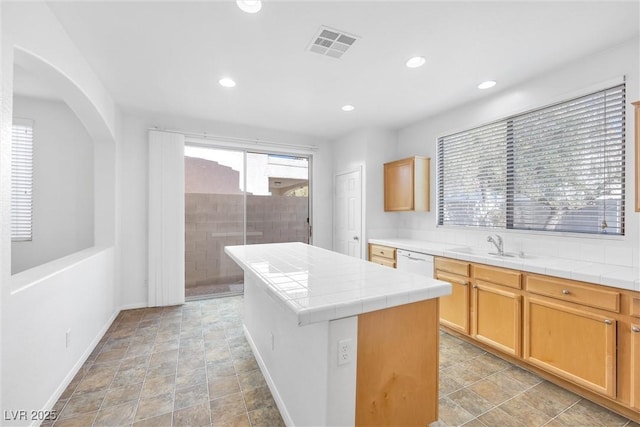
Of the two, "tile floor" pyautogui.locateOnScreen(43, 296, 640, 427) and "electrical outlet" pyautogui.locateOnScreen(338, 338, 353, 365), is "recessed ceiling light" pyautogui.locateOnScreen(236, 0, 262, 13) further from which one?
"tile floor" pyautogui.locateOnScreen(43, 296, 640, 427)

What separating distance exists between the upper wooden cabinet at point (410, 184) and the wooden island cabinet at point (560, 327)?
4.03ft

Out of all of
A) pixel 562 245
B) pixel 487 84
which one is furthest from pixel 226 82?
pixel 562 245

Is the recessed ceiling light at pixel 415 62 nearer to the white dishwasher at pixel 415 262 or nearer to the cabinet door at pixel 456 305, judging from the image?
the white dishwasher at pixel 415 262

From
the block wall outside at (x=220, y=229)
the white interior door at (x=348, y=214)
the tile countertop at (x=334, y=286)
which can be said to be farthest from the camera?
the white interior door at (x=348, y=214)

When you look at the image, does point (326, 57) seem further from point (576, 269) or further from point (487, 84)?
point (576, 269)

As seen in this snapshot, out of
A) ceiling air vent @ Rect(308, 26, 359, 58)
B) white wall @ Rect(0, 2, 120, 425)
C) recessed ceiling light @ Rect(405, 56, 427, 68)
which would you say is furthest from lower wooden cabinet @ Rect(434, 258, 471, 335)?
white wall @ Rect(0, 2, 120, 425)

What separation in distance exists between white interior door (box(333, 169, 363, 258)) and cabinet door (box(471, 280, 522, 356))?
75.4 inches

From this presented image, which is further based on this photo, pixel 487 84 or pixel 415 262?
pixel 415 262

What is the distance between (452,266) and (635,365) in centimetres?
135

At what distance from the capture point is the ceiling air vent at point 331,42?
2043 mm

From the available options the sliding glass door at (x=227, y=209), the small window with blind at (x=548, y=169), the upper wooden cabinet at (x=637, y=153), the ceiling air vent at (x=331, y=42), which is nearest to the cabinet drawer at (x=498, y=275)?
the small window with blind at (x=548, y=169)

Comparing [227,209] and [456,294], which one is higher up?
[227,209]

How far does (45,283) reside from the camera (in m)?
1.76

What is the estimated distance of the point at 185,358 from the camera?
2471 mm
